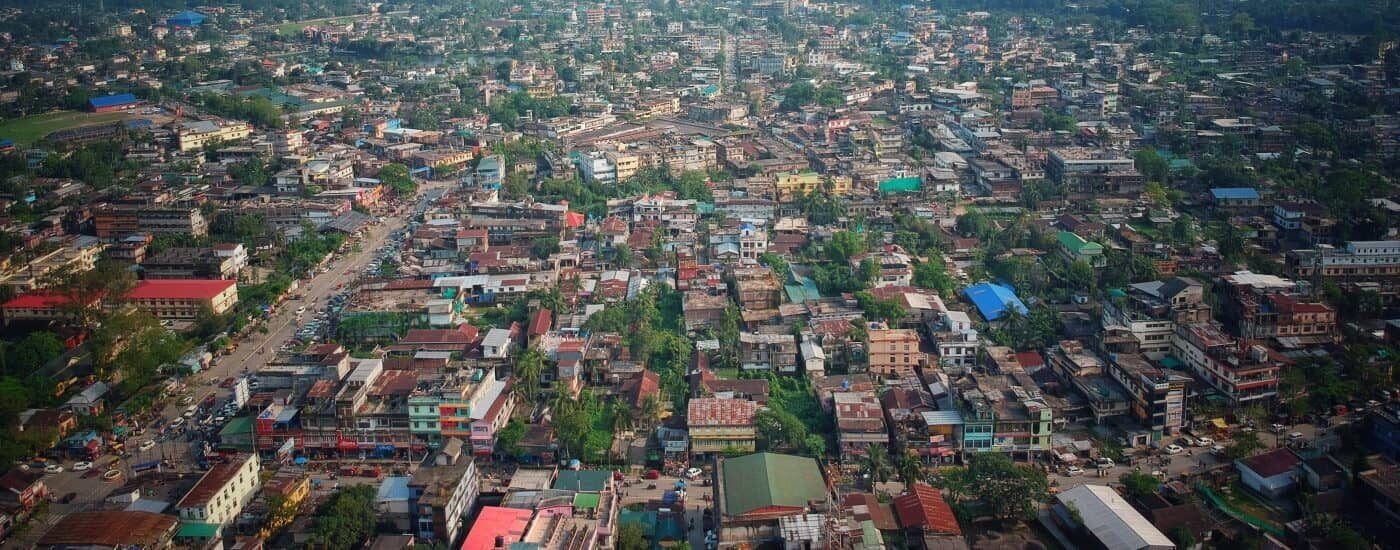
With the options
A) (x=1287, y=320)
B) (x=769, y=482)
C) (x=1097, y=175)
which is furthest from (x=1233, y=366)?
(x=1097, y=175)

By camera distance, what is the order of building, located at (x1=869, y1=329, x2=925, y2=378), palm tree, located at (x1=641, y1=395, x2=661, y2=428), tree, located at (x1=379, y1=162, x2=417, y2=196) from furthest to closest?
tree, located at (x1=379, y1=162, x2=417, y2=196) → building, located at (x1=869, y1=329, x2=925, y2=378) → palm tree, located at (x1=641, y1=395, x2=661, y2=428)

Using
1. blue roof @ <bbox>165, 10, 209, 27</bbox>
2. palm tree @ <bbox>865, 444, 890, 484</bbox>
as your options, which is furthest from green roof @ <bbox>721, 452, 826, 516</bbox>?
blue roof @ <bbox>165, 10, 209, 27</bbox>

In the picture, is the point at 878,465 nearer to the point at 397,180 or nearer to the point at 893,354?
the point at 893,354

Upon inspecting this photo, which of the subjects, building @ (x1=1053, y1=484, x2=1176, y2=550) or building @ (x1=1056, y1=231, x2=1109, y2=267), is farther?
building @ (x1=1056, y1=231, x2=1109, y2=267)

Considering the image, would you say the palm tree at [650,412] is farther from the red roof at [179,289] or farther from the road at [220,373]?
the red roof at [179,289]

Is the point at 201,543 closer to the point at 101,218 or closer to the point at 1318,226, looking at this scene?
the point at 101,218

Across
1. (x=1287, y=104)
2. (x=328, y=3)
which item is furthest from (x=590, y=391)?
(x=328, y=3)

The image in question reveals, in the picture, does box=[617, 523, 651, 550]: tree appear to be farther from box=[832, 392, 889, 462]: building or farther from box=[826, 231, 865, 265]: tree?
box=[826, 231, 865, 265]: tree
